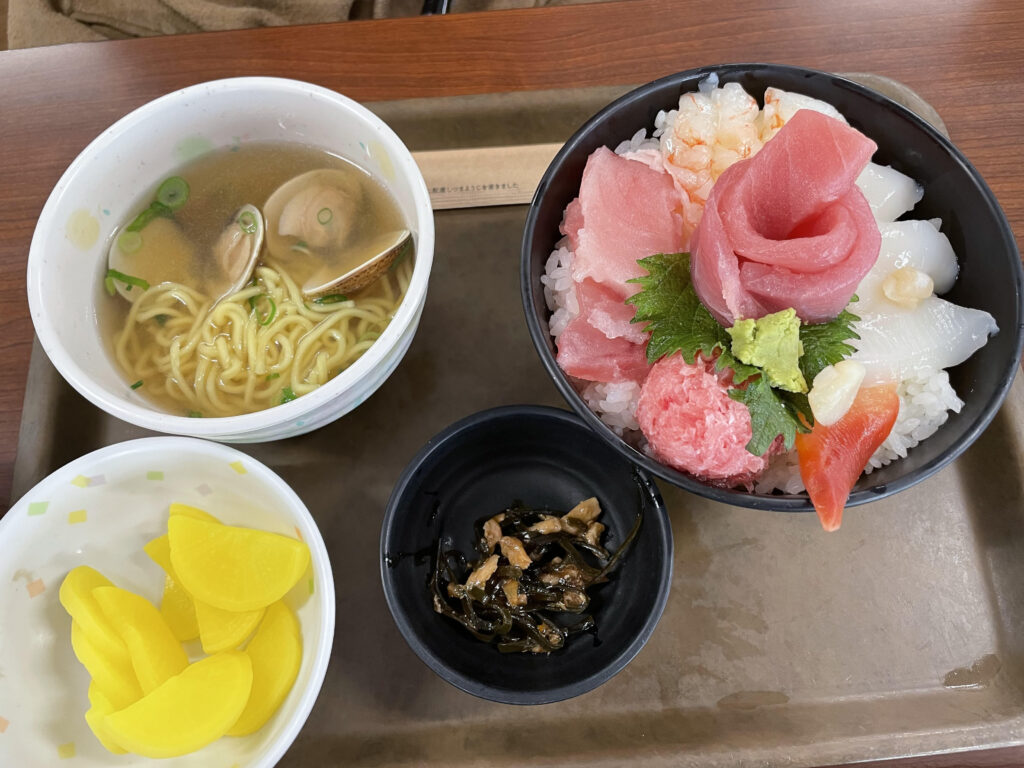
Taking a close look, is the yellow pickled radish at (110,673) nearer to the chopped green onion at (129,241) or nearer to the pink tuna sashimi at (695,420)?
the chopped green onion at (129,241)

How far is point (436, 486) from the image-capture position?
4.47 ft

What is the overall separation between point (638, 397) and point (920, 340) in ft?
1.57

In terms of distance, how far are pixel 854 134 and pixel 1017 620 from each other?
977mm

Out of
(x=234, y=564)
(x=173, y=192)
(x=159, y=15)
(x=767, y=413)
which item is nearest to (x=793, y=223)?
(x=767, y=413)

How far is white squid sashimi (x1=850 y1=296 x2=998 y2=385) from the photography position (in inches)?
45.8

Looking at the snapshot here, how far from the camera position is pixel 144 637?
1.13 metres

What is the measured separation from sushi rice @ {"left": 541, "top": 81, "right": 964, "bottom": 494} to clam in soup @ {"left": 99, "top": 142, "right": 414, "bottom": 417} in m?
0.31

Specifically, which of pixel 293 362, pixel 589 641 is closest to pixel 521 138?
pixel 293 362

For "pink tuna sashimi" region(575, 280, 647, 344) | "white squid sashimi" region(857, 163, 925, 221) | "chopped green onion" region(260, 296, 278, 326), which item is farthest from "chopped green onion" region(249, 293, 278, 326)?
"white squid sashimi" region(857, 163, 925, 221)

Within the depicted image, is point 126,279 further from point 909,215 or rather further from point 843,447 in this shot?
point 909,215

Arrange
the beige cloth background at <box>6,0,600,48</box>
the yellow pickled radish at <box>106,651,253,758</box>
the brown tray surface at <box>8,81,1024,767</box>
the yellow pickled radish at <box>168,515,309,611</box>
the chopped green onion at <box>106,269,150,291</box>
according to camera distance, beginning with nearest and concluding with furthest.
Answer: the yellow pickled radish at <box>106,651,253,758</box>
the yellow pickled radish at <box>168,515,309,611</box>
the brown tray surface at <box>8,81,1024,767</box>
the chopped green onion at <box>106,269,150,291</box>
the beige cloth background at <box>6,0,600,48</box>

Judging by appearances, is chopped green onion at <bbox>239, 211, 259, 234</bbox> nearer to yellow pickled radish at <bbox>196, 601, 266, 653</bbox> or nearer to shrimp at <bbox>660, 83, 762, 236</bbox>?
→ yellow pickled radish at <bbox>196, 601, 266, 653</bbox>

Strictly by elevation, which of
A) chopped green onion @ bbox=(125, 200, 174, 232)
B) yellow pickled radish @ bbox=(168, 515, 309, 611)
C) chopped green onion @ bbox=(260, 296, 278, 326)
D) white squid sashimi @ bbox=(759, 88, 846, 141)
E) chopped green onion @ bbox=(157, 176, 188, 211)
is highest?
white squid sashimi @ bbox=(759, 88, 846, 141)

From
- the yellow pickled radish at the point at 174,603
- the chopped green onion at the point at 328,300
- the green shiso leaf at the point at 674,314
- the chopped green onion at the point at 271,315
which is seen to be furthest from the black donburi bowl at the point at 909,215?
the yellow pickled radish at the point at 174,603
